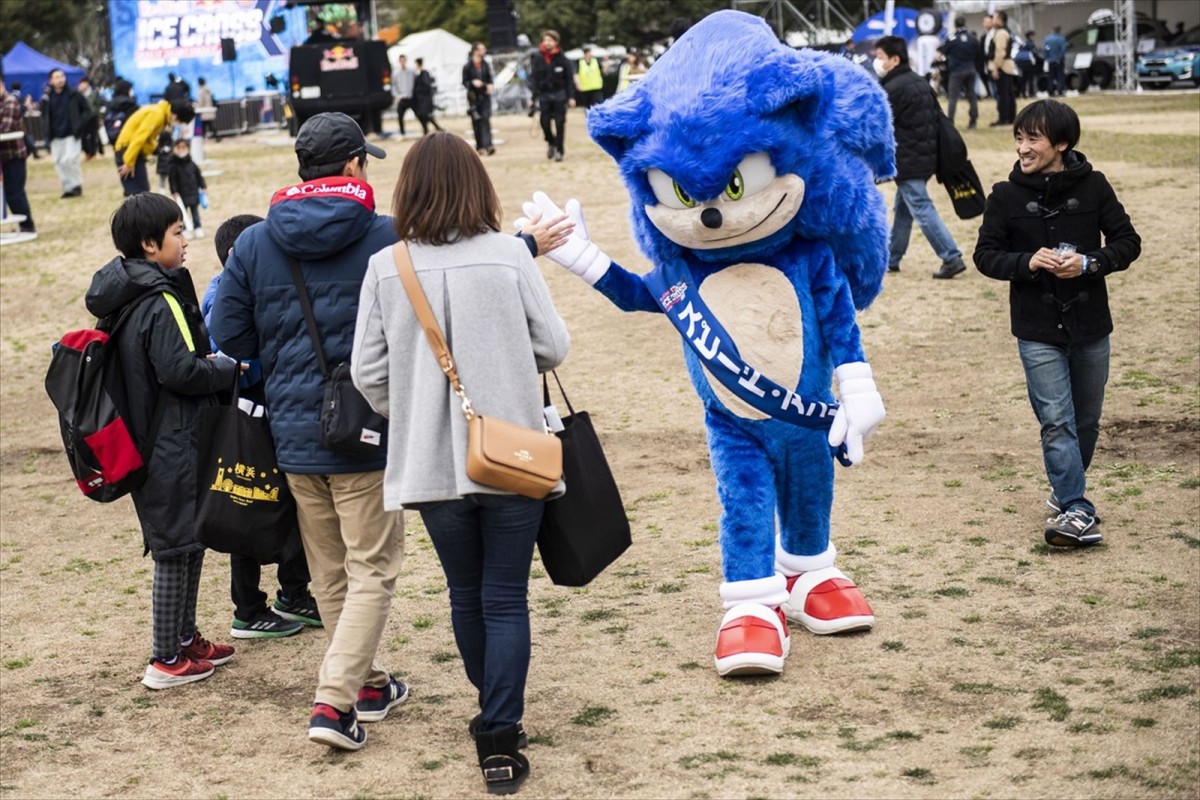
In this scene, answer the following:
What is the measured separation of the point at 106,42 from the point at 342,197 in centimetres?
6478

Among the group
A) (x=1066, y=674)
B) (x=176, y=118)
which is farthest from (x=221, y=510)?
(x=176, y=118)

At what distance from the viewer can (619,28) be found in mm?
61031

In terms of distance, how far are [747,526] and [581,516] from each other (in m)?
1.01

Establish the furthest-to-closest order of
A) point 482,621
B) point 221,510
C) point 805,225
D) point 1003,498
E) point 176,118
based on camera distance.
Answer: point 176,118 → point 1003,498 → point 805,225 → point 221,510 → point 482,621

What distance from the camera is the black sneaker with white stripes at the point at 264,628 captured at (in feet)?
19.4

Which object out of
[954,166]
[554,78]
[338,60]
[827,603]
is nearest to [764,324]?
[827,603]

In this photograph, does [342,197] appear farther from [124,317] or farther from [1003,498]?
[1003,498]

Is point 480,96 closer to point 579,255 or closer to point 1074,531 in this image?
point 1074,531

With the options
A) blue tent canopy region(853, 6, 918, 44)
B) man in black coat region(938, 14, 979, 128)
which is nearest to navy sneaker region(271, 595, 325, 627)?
man in black coat region(938, 14, 979, 128)

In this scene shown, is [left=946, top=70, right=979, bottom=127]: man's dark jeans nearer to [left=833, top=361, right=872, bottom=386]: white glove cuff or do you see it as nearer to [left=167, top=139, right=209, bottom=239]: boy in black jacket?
[left=167, top=139, right=209, bottom=239]: boy in black jacket

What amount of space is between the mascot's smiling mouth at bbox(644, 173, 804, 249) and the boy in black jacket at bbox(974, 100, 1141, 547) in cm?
135

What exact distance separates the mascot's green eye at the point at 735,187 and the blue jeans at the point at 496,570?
1.34m

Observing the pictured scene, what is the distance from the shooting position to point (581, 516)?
444 centimetres

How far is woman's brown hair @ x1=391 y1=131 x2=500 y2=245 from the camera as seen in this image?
4188 millimetres
